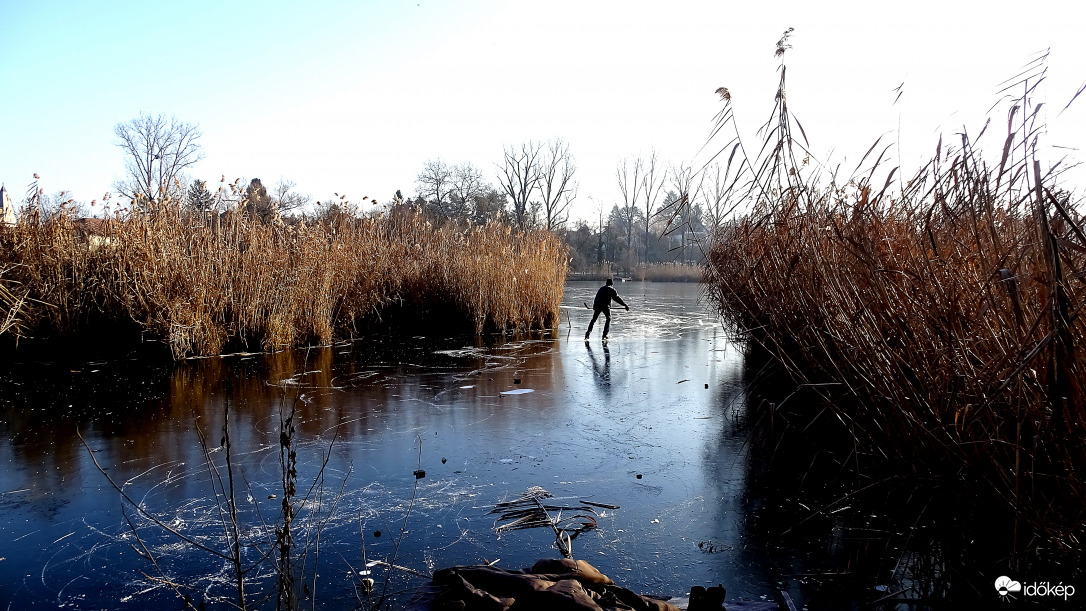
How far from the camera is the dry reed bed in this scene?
34.3 ft

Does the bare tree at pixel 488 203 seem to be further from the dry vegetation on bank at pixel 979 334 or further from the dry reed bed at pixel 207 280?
the dry vegetation on bank at pixel 979 334

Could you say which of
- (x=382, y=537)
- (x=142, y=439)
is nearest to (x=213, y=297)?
(x=142, y=439)

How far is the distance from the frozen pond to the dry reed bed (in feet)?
3.32

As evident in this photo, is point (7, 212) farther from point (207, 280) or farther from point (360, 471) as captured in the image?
point (360, 471)

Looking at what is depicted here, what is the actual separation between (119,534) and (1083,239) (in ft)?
15.6

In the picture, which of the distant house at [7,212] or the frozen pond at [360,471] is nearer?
the frozen pond at [360,471]

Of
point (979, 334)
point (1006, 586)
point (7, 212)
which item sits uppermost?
point (7, 212)

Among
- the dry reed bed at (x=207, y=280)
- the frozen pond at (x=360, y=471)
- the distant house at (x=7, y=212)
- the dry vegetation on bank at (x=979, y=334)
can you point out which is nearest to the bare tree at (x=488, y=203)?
the dry reed bed at (x=207, y=280)

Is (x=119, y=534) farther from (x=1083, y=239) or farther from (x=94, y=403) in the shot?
(x=1083, y=239)
